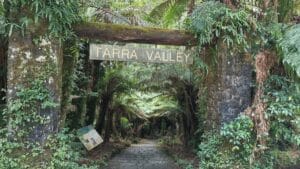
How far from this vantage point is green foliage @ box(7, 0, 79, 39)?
5500mm

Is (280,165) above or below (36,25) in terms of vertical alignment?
below

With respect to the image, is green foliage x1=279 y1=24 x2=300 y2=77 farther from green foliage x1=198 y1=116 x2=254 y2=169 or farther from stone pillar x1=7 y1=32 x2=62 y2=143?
stone pillar x1=7 y1=32 x2=62 y2=143

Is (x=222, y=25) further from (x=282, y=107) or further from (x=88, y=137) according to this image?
(x=88, y=137)

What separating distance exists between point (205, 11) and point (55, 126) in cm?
308

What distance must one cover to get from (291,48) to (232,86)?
123 centimetres

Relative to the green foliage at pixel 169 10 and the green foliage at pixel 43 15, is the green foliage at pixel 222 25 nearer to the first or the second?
the green foliage at pixel 43 15

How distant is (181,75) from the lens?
1104 cm

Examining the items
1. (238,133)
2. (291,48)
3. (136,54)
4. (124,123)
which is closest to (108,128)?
(124,123)

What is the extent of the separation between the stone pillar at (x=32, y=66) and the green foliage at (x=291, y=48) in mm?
3524

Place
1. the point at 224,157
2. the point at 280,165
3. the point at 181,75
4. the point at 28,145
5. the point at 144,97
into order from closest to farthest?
the point at 28,145, the point at 224,157, the point at 280,165, the point at 181,75, the point at 144,97

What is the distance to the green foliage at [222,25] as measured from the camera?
20.8 ft

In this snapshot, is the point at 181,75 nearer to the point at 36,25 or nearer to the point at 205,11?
the point at 205,11

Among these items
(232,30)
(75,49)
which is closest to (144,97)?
(75,49)

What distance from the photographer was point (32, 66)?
5.68 metres
